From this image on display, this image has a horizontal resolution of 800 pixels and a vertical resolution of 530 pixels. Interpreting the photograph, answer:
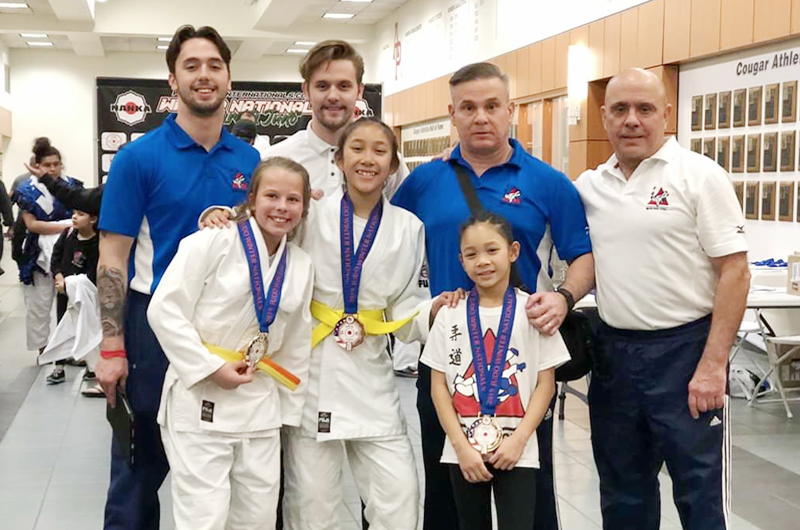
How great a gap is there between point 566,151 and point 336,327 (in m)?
8.91

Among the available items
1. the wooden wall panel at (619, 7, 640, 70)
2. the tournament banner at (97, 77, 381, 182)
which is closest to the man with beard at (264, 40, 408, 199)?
the tournament banner at (97, 77, 381, 182)

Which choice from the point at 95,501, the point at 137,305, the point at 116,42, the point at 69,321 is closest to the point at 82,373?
the point at 69,321

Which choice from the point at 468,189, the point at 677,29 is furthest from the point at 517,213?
the point at 677,29

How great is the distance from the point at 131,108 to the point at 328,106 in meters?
5.42

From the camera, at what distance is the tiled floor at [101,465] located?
4.34 m

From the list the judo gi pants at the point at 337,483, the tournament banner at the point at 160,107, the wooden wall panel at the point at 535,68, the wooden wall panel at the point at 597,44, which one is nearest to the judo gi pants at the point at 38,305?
the tournament banner at the point at 160,107

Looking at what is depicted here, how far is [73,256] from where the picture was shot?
714 centimetres

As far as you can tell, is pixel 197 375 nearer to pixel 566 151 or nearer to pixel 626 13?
pixel 626 13

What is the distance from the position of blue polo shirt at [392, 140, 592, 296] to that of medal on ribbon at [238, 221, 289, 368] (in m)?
0.54

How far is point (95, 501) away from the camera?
4.54 metres

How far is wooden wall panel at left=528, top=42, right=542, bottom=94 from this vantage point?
11.8m

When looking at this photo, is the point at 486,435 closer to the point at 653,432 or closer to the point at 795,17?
the point at 653,432

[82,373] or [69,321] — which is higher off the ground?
[69,321]

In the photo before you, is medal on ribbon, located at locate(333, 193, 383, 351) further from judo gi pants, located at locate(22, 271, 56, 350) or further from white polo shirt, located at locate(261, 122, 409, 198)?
judo gi pants, located at locate(22, 271, 56, 350)
